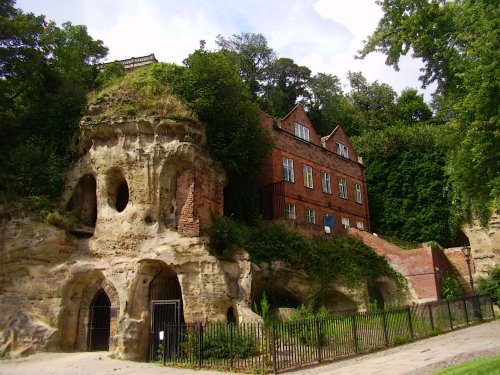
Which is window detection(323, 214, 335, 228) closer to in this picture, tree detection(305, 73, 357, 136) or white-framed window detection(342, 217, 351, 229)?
white-framed window detection(342, 217, 351, 229)

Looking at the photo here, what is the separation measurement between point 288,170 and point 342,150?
28.9 feet

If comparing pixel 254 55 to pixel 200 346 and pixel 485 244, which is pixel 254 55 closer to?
pixel 485 244

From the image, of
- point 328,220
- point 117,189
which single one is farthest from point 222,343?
point 328,220

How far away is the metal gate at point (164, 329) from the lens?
1678cm

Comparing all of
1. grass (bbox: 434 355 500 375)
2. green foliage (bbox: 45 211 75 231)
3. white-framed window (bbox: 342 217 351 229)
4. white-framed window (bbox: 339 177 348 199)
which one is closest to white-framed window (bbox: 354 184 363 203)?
white-framed window (bbox: 339 177 348 199)

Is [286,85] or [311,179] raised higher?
[286,85]

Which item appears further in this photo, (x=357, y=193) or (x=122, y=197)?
(x=357, y=193)

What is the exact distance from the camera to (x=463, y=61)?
709 inches

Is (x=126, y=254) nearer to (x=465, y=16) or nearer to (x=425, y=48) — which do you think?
(x=425, y=48)

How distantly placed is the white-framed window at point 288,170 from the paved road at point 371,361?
14.5 m

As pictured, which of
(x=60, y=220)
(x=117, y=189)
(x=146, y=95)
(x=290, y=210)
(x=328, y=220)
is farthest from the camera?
(x=328, y=220)

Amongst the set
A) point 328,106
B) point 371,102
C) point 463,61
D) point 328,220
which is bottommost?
point 328,220

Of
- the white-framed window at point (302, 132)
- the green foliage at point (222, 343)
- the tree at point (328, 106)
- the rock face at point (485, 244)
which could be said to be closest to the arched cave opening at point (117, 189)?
the green foliage at point (222, 343)

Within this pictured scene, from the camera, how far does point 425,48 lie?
776 inches
